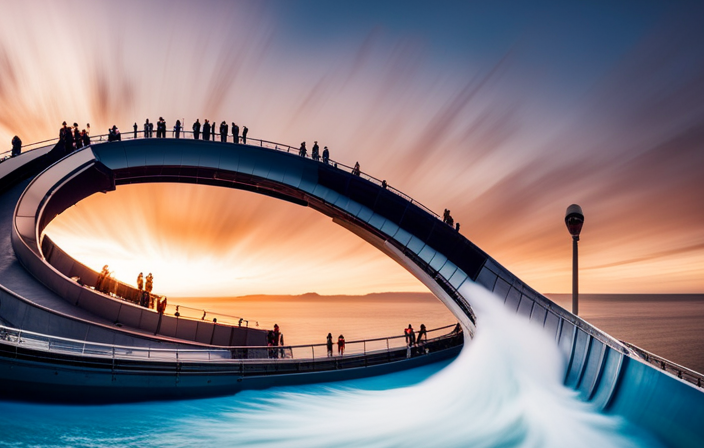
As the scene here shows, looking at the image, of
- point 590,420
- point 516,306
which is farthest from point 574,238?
point 590,420

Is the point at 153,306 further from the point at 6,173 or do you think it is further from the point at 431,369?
the point at 431,369

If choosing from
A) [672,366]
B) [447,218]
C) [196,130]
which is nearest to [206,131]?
[196,130]

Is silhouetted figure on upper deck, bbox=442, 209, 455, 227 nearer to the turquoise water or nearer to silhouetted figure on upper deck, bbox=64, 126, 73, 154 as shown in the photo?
the turquoise water

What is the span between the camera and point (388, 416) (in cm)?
1512

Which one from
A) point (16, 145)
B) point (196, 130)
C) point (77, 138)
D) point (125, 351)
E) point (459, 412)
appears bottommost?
point (459, 412)

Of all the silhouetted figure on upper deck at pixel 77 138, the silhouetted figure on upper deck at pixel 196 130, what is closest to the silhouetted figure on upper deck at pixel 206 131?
the silhouetted figure on upper deck at pixel 196 130

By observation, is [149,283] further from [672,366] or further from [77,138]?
[672,366]

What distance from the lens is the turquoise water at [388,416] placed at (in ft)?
37.0

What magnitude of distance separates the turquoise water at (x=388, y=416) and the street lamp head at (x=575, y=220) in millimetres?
4494

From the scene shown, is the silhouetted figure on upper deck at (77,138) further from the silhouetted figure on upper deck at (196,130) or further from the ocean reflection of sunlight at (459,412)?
the ocean reflection of sunlight at (459,412)

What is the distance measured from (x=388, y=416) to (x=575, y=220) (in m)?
9.91

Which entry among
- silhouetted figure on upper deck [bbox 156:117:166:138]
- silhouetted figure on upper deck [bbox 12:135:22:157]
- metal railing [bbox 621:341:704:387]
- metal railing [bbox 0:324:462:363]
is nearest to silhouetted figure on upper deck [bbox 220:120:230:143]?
silhouetted figure on upper deck [bbox 156:117:166:138]

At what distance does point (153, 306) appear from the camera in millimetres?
24672

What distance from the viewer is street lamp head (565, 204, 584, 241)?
17.7m
